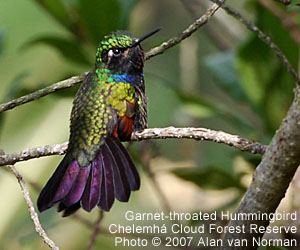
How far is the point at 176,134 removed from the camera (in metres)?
2.09

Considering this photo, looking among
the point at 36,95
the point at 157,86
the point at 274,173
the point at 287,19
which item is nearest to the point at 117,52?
the point at 36,95

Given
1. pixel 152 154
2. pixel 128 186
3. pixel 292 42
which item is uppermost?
pixel 292 42

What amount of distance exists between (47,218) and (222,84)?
1.11 metres

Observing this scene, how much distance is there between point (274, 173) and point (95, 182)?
0.75 m

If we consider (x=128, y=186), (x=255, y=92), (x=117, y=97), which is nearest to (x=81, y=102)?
(x=117, y=97)

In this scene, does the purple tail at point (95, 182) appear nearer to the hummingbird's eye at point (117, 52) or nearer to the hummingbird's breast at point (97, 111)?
the hummingbird's breast at point (97, 111)

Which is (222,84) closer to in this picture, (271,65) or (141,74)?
(271,65)

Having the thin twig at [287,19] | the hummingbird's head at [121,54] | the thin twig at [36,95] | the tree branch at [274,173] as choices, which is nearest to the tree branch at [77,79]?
the thin twig at [36,95]

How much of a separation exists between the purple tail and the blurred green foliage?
0.63m

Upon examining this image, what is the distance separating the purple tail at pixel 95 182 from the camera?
234 centimetres

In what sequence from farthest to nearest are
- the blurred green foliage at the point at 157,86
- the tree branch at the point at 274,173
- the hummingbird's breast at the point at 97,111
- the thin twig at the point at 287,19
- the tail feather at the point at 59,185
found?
1. the thin twig at the point at 287,19
2. the blurred green foliage at the point at 157,86
3. the hummingbird's breast at the point at 97,111
4. the tail feather at the point at 59,185
5. the tree branch at the point at 274,173

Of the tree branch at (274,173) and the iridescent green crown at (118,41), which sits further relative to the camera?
the iridescent green crown at (118,41)

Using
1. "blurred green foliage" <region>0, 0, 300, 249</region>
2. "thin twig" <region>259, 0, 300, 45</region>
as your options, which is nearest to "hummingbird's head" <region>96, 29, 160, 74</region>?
"blurred green foliage" <region>0, 0, 300, 249</region>

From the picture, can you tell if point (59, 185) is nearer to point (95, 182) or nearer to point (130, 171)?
point (95, 182)
